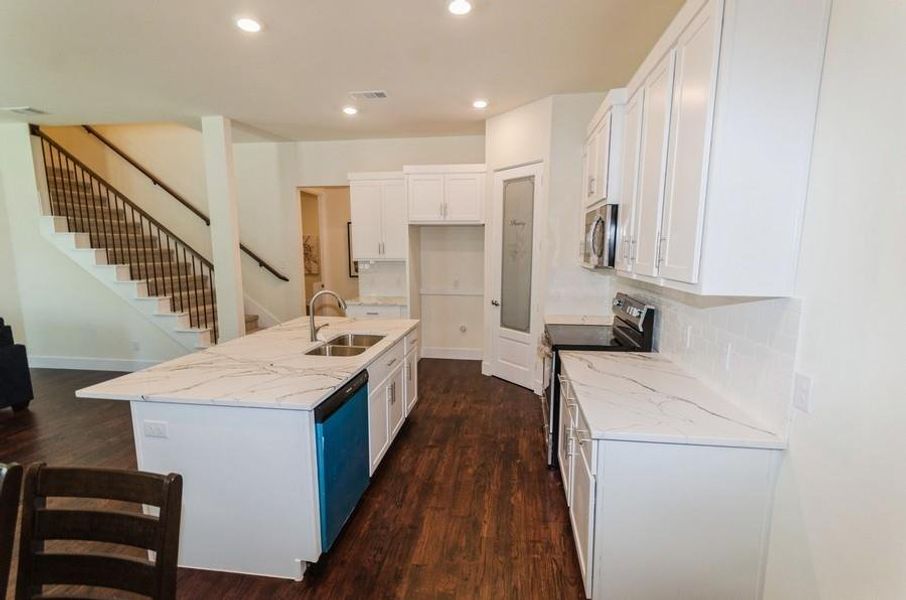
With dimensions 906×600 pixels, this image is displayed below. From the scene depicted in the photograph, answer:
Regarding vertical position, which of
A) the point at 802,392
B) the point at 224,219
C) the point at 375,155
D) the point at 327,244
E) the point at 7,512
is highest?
the point at 375,155

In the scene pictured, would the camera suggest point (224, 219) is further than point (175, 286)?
No

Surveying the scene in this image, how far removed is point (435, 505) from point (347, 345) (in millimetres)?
1333

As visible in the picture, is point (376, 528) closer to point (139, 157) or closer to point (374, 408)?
point (374, 408)

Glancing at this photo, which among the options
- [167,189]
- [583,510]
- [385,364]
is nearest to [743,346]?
[583,510]

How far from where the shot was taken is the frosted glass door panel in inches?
169

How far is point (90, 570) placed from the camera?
102 centimetres

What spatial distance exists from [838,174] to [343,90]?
3543mm

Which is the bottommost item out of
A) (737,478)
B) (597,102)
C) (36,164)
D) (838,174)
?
(737,478)

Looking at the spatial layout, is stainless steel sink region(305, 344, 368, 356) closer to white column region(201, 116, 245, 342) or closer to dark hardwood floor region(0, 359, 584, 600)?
dark hardwood floor region(0, 359, 584, 600)

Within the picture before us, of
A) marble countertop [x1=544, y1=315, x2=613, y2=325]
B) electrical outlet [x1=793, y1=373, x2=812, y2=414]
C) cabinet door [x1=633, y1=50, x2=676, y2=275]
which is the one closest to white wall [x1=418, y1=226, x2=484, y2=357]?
marble countertop [x1=544, y1=315, x2=613, y2=325]

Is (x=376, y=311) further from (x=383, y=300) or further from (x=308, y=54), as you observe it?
(x=308, y=54)

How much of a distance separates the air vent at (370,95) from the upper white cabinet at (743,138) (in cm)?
268

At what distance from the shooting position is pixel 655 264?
6.21ft

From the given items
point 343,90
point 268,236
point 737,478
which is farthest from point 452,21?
point 268,236
